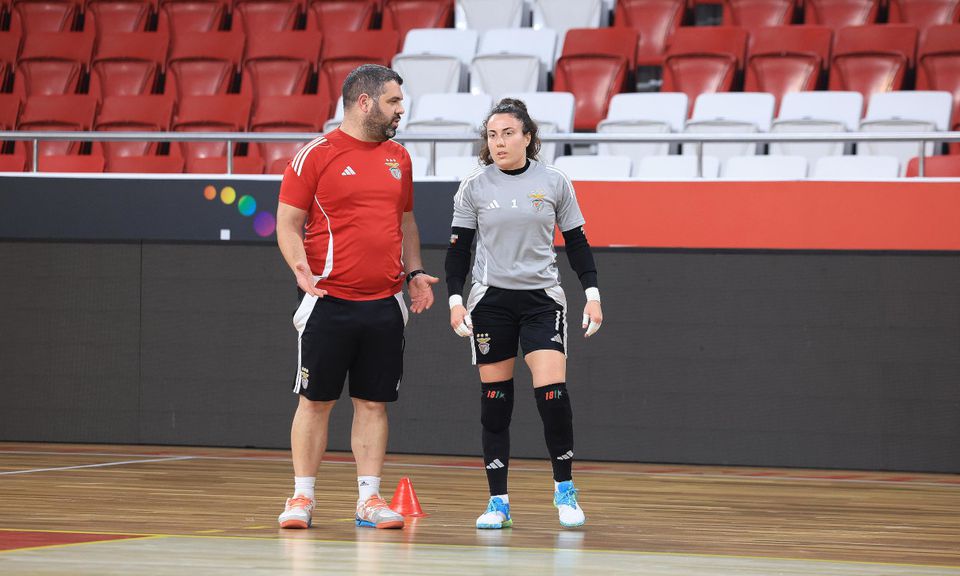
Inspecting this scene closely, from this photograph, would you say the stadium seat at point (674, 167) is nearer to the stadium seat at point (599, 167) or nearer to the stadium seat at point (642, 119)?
the stadium seat at point (599, 167)

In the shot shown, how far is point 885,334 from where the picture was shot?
7402 millimetres

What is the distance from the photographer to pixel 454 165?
8484mm

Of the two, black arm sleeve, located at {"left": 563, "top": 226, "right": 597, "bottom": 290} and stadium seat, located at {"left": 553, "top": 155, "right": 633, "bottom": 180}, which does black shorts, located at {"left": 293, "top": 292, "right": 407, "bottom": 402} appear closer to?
black arm sleeve, located at {"left": 563, "top": 226, "right": 597, "bottom": 290}

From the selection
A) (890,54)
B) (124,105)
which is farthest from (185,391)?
(890,54)

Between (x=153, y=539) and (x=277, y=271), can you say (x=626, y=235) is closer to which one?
(x=277, y=271)

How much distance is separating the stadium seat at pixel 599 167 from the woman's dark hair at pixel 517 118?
10.9ft

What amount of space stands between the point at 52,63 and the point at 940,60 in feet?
22.8

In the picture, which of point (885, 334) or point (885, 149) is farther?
point (885, 149)

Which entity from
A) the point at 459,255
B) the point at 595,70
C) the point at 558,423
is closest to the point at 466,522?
the point at 558,423

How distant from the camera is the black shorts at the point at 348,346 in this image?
460 cm

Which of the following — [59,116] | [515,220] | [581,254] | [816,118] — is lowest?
[581,254]

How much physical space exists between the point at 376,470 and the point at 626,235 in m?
3.47

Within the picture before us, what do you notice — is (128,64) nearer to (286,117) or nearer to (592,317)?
(286,117)

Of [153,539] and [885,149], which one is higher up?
[885,149]
